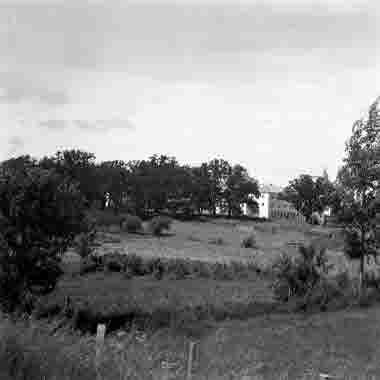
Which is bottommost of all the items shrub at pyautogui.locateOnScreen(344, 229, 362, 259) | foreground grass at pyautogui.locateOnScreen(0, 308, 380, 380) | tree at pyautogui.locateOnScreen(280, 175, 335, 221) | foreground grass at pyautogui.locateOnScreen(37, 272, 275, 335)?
foreground grass at pyautogui.locateOnScreen(37, 272, 275, 335)

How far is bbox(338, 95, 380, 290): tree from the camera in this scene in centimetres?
2453

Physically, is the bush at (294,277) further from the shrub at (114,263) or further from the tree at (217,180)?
the tree at (217,180)

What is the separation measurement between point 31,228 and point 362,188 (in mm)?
15431

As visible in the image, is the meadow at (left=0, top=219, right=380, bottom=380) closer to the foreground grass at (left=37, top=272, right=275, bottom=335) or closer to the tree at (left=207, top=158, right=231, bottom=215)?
the foreground grass at (left=37, top=272, right=275, bottom=335)

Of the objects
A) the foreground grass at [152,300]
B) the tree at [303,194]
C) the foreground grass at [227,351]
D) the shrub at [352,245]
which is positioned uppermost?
the tree at [303,194]

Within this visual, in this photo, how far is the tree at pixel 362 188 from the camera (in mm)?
24531

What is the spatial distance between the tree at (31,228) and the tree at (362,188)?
1326cm

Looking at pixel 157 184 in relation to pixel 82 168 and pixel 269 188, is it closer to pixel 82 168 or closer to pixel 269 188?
pixel 82 168

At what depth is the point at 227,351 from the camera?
13078 mm

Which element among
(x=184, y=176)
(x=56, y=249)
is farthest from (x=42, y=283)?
(x=184, y=176)

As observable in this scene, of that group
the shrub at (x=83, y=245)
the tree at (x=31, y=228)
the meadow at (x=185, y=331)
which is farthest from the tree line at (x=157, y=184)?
the tree at (x=31, y=228)

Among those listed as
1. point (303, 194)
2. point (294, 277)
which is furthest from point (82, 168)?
point (294, 277)

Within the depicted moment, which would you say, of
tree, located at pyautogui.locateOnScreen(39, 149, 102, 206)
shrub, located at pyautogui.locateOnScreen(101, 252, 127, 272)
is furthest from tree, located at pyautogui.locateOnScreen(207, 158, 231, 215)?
shrub, located at pyautogui.locateOnScreen(101, 252, 127, 272)

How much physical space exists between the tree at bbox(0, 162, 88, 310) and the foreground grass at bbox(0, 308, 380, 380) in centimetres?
460
